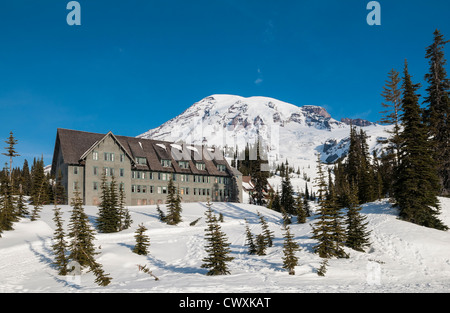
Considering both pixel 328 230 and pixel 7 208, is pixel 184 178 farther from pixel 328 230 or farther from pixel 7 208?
pixel 328 230

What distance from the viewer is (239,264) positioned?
20.3m

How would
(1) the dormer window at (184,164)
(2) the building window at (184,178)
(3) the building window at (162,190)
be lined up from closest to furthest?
(3) the building window at (162,190) < (2) the building window at (184,178) < (1) the dormer window at (184,164)

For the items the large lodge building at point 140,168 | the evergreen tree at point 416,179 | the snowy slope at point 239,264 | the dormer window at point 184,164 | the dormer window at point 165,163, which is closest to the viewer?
the snowy slope at point 239,264

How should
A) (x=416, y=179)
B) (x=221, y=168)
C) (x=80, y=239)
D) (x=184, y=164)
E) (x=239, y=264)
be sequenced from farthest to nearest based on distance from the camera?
(x=221, y=168) → (x=184, y=164) → (x=416, y=179) → (x=239, y=264) → (x=80, y=239)

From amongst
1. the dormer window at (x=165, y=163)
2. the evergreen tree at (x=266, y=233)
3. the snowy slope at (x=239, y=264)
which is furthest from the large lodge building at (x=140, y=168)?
the evergreen tree at (x=266, y=233)

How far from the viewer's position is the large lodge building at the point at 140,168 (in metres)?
49.4

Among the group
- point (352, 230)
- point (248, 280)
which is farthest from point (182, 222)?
point (248, 280)

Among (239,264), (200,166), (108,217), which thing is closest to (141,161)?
(200,166)

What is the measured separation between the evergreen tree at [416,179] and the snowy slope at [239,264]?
84.8 inches

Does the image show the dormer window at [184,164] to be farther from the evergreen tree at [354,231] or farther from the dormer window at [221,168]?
the evergreen tree at [354,231]

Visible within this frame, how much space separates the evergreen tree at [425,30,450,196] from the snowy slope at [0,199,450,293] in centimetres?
911

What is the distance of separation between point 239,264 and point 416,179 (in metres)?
20.8

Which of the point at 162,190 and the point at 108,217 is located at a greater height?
the point at 162,190
